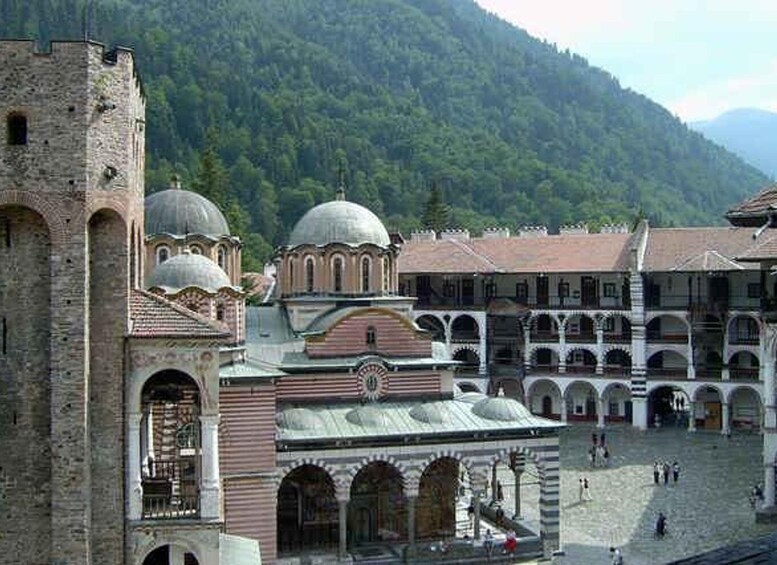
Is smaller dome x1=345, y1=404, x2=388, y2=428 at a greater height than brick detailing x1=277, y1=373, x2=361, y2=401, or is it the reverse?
brick detailing x1=277, y1=373, x2=361, y2=401

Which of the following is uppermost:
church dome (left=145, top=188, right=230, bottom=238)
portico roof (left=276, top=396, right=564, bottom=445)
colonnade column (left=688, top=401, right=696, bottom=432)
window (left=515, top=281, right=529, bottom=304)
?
church dome (left=145, top=188, right=230, bottom=238)

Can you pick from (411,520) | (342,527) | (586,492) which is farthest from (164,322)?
(586,492)

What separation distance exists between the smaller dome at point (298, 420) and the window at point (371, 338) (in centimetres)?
336

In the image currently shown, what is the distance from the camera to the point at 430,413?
3200 centimetres

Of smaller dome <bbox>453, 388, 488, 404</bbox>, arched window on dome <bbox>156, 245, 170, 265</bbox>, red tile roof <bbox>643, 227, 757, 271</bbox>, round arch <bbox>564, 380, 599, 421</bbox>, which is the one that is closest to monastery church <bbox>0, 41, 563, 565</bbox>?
smaller dome <bbox>453, 388, 488, 404</bbox>

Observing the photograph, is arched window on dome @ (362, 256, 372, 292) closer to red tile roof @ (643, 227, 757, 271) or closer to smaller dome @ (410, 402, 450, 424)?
smaller dome @ (410, 402, 450, 424)

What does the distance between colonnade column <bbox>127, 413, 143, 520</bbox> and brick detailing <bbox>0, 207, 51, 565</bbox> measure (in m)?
1.56

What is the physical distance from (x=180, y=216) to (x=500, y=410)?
13867 millimetres

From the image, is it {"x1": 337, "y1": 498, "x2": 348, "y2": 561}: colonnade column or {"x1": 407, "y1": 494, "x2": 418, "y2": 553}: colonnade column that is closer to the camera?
{"x1": 337, "y1": 498, "x2": 348, "y2": 561}: colonnade column

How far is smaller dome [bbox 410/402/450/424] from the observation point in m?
31.8

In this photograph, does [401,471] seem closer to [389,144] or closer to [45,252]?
[45,252]

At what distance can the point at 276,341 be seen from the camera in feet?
114

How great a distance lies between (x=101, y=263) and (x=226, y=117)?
117 meters

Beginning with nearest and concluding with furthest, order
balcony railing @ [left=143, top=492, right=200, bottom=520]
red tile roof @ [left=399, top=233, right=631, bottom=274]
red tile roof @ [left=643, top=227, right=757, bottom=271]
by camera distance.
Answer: balcony railing @ [left=143, top=492, right=200, bottom=520], red tile roof @ [left=643, top=227, right=757, bottom=271], red tile roof @ [left=399, top=233, right=631, bottom=274]
